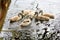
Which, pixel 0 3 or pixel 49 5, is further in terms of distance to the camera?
pixel 49 5

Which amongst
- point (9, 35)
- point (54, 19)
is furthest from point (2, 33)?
point (54, 19)

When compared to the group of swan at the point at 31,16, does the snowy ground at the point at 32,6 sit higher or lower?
higher

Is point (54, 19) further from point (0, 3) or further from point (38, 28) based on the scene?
point (0, 3)

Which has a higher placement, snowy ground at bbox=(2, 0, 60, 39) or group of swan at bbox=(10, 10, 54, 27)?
snowy ground at bbox=(2, 0, 60, 39)

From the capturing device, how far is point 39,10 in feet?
5.49

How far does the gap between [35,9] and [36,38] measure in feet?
0.92

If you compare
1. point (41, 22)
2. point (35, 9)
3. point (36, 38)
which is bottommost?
point (36, 38)

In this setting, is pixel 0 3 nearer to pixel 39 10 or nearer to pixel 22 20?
pixel 22 20

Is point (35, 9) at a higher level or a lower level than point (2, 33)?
higher

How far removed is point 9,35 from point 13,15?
0.66 ft

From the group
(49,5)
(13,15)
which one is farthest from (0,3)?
(49,5)

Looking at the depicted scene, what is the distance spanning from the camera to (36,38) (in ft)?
5.01

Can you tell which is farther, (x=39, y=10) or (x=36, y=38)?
(x=39, y=10)

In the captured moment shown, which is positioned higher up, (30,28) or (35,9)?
(35,9)
